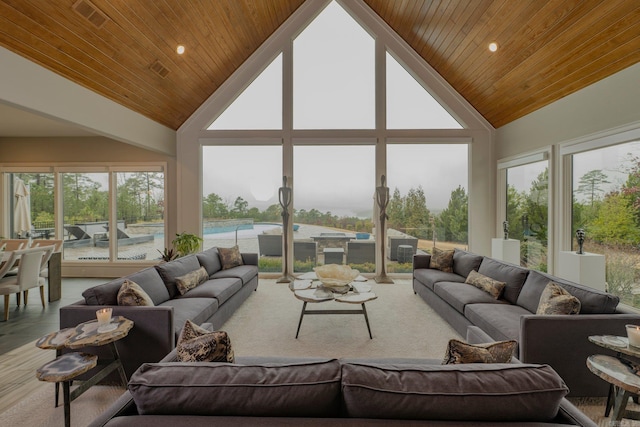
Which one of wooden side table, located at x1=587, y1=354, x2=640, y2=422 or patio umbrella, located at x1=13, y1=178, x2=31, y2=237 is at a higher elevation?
patio umbrella, located at x1=13, y1=178, x2=31, y2=237

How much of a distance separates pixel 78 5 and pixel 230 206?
3.87 m

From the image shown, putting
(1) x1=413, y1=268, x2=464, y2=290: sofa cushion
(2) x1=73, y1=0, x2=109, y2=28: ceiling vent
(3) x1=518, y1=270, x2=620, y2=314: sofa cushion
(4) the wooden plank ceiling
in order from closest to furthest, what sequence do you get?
(3) x1=518, y1=270, x2=620, y2=314: sofa cushion → (2) x1=73, y1=0, x2=109, y2=28: ceiling vent → (4) the wooden plank ceiling → (1) x1=413, y1=268, x2=464, y2=290: sofa cushion

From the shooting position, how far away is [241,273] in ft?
14.2

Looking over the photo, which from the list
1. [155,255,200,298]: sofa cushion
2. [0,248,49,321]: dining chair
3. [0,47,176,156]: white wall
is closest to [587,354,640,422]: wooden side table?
[155,255,200,298]: sofa cushion

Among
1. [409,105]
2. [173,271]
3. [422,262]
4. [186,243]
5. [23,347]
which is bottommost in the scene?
→ [23,347]

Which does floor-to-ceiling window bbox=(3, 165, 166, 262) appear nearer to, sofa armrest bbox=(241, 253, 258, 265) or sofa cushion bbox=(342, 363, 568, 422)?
sofa armrest bbox=(241, 253, 258, 265)

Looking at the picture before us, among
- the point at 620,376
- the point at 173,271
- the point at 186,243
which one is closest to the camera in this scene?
the point at 620,376

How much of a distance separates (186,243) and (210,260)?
56.3 inches

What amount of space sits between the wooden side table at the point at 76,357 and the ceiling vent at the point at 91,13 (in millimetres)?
2937

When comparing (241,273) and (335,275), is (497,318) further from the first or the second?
(241,273)

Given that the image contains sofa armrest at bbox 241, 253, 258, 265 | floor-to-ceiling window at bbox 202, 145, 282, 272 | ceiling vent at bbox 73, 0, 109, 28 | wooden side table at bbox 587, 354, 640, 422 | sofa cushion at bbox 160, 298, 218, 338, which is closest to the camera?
wooden side table at bbox 587, 354, 640, 422

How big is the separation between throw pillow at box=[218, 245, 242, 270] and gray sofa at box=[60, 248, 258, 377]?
0.10 m

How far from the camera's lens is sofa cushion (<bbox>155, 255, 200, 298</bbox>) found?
11.0 ft

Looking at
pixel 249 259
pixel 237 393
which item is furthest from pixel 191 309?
pixel 249 259
